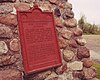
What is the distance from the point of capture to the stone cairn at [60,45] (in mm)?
3835

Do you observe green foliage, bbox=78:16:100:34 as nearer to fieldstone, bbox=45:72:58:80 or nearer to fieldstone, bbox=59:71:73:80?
fieldstone, bbox=59:71:73:80

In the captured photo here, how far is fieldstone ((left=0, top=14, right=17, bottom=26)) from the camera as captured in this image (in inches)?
153

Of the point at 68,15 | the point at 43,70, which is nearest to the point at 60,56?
the point at 43,70

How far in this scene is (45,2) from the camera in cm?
458

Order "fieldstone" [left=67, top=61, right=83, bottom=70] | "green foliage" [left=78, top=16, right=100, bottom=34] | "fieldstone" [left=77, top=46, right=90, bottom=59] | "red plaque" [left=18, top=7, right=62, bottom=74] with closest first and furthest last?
"red plaque" [left=18, top=7, right=62, bottom=74]
"fieldstone" [left=67, top=61, right=83, bottom=70]
"fieldstone" [left=77, top=46, right=90, bottom=59]
"green foliage" [left=78, top=16, right=100, bottom=34]

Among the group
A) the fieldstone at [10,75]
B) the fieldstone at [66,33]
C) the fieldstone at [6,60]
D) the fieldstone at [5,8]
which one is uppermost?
the fieldstone at [5,8]

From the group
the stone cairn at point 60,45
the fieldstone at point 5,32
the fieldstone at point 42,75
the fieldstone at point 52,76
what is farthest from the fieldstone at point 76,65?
the fieldstone at point 5,32

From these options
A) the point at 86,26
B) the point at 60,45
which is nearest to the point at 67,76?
the point at 60,45

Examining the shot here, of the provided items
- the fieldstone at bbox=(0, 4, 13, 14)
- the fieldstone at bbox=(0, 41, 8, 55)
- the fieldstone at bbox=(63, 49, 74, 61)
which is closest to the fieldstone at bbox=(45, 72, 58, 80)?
the fieldstone at bbox=(63, 49, 74, 61)

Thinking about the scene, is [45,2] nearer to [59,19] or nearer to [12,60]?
[59,19]

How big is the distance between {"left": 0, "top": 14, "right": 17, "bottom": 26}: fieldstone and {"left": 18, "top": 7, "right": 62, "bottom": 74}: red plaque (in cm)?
8

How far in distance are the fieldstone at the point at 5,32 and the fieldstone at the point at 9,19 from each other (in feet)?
0.24

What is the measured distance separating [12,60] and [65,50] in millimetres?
1196

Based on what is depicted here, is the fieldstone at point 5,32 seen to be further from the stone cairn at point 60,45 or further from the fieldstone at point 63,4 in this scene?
the fieldstone at point 63,4
